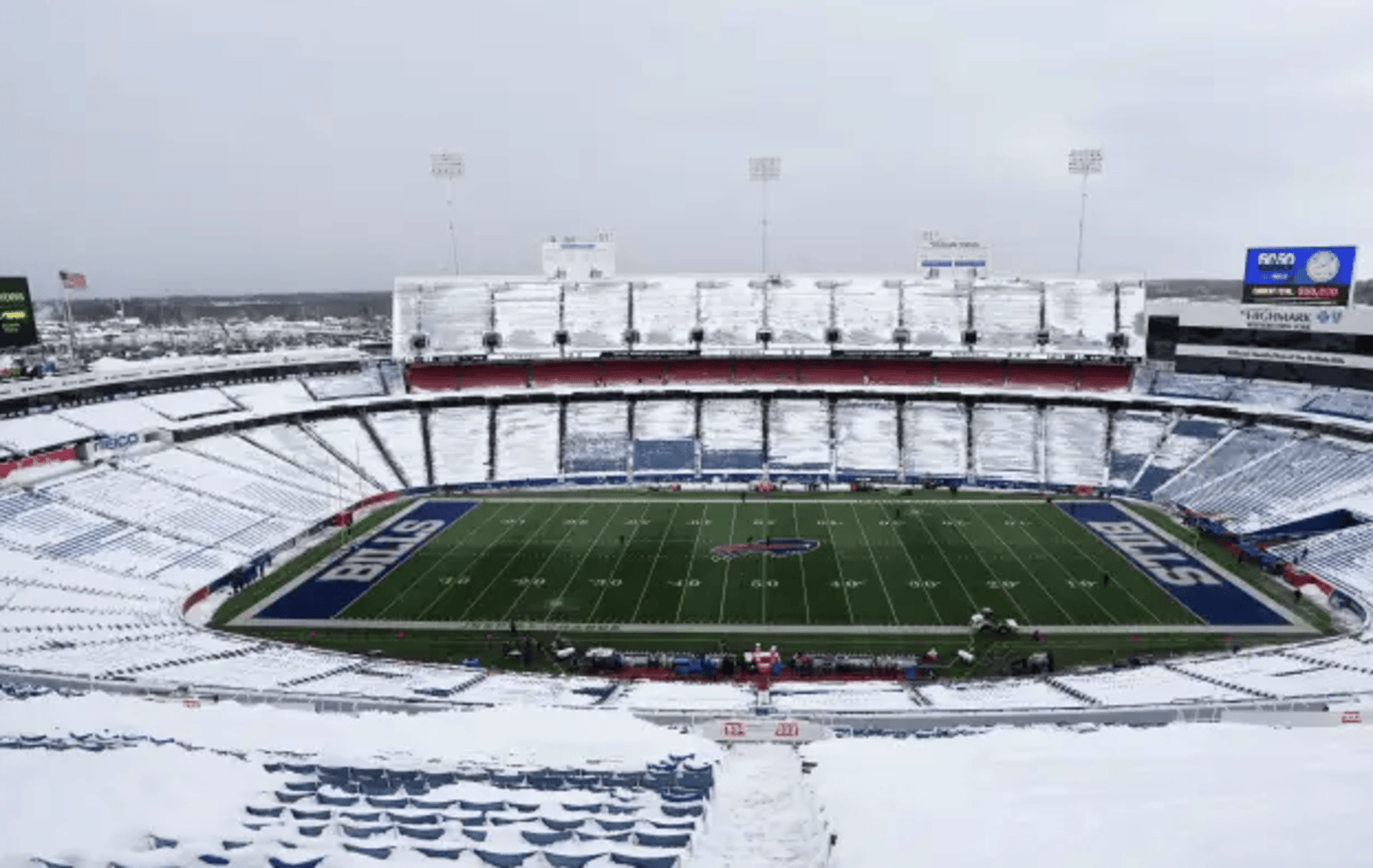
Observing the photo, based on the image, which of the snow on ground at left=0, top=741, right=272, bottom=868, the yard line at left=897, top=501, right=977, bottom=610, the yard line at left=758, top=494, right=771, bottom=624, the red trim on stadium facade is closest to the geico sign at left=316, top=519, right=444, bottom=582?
the yard line at left=758, top=494, right=771, bottom=624

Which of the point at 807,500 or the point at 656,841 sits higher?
the point at 656,841

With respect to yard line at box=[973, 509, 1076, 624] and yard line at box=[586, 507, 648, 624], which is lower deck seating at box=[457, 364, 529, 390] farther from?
yard line at box=[973, 509, 1076, 624]

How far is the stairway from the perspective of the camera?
854cm

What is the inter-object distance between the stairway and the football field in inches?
577

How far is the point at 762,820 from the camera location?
9.87 m

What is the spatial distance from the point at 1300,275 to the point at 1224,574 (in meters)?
21.9

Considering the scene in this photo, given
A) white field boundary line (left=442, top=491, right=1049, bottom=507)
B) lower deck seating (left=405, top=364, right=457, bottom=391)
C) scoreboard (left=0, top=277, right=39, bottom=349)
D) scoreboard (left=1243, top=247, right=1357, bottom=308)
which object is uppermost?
scoreboard (left=1243, top=247, right=1357, bottom=308)

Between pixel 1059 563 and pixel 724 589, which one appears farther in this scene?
pixel 1059 563

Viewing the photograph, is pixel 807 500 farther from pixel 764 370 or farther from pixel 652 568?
pixel 764 370

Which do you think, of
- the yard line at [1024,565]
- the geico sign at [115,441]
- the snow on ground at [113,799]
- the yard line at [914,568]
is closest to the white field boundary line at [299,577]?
the geico sign at [115,441]

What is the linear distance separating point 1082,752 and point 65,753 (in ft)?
39.2

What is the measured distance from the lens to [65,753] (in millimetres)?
9711

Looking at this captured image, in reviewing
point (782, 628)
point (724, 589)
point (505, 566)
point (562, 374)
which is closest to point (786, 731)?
point (782, 628)

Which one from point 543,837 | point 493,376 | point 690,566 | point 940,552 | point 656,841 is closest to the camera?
point 543,837
